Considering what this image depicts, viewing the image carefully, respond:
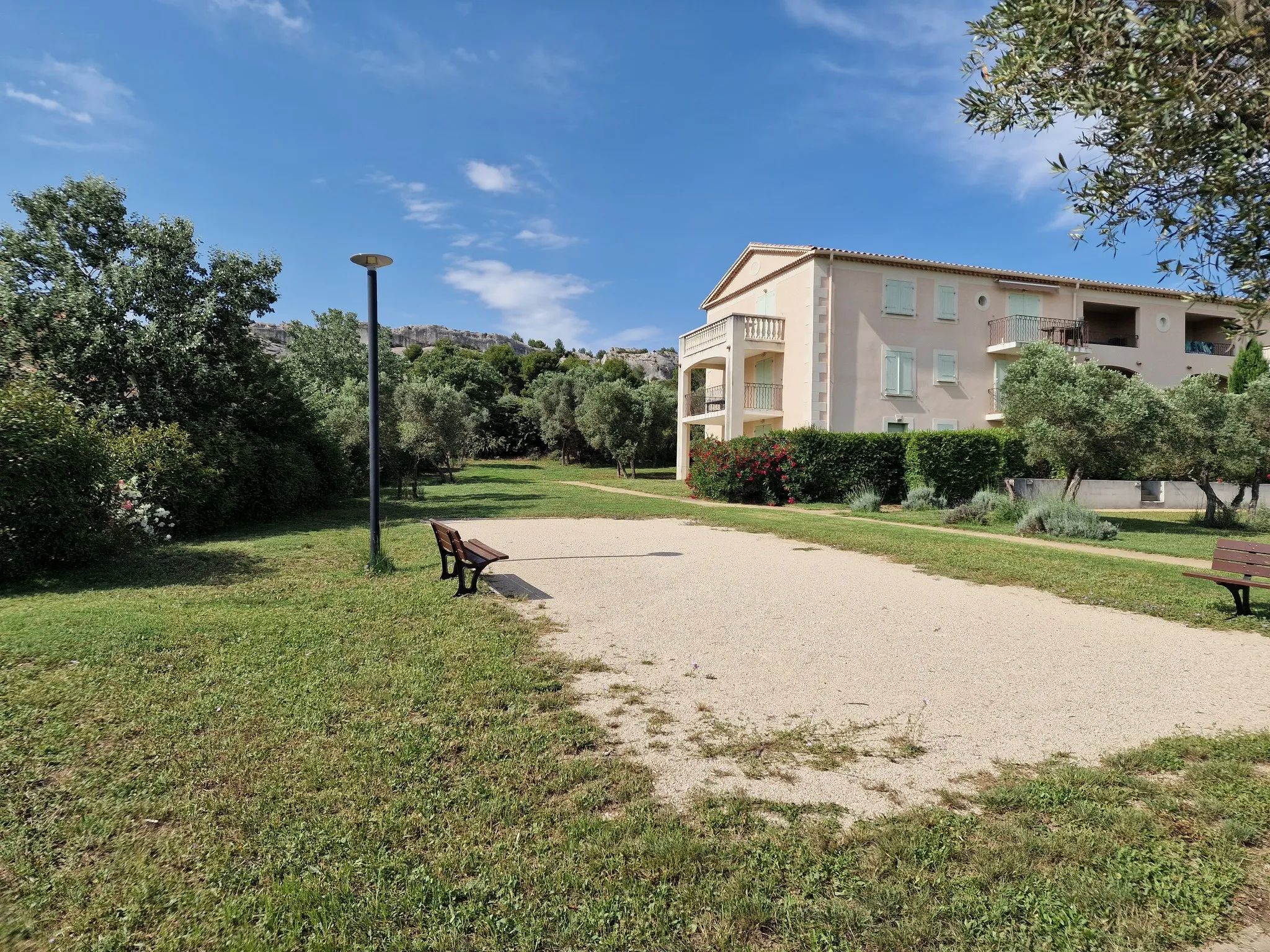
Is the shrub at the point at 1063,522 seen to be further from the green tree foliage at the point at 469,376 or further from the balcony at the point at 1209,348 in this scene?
the green tree foliage at the point at 469,376

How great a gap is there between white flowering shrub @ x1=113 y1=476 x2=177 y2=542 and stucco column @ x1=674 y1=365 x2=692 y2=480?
21672 mm

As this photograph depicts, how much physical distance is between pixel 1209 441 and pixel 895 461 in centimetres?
700

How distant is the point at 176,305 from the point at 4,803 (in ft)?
40.8

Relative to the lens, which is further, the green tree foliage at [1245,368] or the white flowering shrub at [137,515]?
the green tree foliage at [1245,368]

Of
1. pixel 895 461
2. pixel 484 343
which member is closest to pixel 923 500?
pixel 895 461

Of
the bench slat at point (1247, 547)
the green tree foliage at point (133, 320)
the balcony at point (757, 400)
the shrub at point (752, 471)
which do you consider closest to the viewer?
the bench slat at point (1247, 547)

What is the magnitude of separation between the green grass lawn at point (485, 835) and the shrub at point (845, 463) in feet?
51.6

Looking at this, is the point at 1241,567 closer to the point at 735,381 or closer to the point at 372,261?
the point at 372,261

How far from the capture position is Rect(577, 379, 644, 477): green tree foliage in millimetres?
34344

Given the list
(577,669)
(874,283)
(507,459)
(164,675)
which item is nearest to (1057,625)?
(577,669)

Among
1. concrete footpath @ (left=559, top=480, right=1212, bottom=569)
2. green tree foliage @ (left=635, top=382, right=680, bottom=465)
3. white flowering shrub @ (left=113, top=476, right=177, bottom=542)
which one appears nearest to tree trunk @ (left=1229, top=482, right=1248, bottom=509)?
concrete footpath @ (left=559, top=480, right=1212, bottom=569)

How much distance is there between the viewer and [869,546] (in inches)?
428

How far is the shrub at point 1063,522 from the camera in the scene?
12688mm

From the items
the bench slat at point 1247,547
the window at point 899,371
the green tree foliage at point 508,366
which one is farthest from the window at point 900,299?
the green tree foliage at point 508,366
